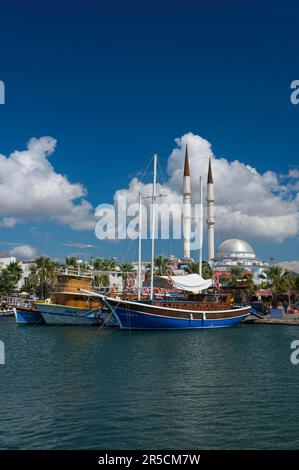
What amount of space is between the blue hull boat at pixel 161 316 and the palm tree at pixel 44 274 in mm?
46606

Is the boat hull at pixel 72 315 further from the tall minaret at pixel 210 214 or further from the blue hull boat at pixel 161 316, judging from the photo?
the tall minaret at pixel 210 214

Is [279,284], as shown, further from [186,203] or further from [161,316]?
[186,203]

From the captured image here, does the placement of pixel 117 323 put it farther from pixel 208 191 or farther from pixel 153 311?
pixel 208 191

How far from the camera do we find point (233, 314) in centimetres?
7238

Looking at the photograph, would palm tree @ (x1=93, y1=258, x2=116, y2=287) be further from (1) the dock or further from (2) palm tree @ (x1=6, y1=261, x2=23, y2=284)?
(1) the dock

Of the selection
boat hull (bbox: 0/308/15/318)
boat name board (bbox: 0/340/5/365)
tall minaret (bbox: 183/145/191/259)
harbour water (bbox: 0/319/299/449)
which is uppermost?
tall minaret (bbox: 183/145/191/259)

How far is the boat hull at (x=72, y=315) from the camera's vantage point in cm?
6919

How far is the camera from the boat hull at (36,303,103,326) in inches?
2724

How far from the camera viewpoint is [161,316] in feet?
207

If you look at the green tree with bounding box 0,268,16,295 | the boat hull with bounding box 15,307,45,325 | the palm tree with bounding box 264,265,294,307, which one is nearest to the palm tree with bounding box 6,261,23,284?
the green tree with bounding box 0,268,16,295

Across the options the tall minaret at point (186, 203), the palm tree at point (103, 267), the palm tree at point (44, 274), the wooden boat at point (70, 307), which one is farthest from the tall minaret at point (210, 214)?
the wooden boat at point (70, 307)

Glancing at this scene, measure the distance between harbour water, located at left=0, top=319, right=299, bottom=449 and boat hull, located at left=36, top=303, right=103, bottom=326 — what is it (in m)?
21.6

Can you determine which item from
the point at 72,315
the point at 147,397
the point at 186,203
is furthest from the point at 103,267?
the point at 147,397

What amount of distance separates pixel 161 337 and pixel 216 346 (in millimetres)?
9090
